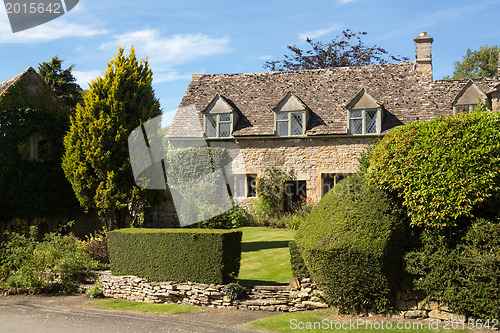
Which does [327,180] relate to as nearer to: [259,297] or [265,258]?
[265,258]

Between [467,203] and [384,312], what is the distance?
2722 millimetres

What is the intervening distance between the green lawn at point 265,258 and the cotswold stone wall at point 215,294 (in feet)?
3.57

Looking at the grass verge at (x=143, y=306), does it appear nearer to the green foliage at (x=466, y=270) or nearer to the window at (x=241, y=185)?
the green foliage at (x=466, y=270)

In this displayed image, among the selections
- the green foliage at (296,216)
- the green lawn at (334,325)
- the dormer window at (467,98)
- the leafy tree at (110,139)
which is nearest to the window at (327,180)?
the green foliage at (296,216)

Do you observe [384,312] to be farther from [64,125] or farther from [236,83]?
[236,83]

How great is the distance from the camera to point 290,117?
2291cm

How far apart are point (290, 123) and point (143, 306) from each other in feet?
45.4

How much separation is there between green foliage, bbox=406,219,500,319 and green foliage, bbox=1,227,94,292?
914cm

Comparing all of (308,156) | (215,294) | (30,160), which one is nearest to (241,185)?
(308,156)

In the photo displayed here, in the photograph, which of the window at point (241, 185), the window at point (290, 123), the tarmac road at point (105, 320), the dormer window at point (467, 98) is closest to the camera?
the tarmac road at point (105, 320)

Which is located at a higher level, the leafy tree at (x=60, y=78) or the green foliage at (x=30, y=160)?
the leafy tree at (x=60, y=78)

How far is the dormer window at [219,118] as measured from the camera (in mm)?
23766

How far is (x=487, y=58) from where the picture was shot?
4356 cm

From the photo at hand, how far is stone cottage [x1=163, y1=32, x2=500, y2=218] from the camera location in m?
22.0
